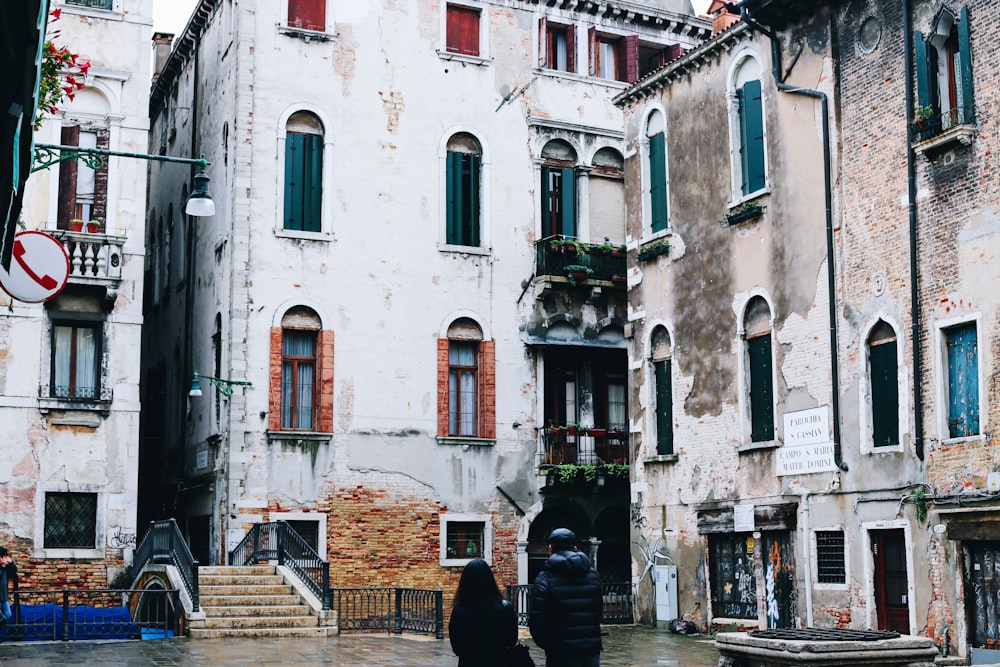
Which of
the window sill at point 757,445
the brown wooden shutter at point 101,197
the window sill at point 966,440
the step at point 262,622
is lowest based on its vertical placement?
the step at point 262,622

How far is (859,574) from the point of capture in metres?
21.0

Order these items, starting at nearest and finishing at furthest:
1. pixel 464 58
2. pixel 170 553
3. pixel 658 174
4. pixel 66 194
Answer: pixel 170 553
pixel 658 174
pixel 66 194
pixel 464 58

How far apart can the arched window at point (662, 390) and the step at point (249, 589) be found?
25.4 feet

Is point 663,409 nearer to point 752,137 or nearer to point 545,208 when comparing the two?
point 752,137

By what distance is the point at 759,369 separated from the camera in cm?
2386

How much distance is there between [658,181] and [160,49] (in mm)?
17471

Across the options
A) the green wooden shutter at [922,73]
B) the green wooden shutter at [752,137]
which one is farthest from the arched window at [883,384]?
the green wooden shutter at [752,137]

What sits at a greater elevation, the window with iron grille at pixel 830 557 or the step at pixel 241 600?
the window with iron grille at pixel 830 557

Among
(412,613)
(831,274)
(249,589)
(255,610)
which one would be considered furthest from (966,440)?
(249,589)

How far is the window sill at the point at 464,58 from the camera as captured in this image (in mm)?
30641

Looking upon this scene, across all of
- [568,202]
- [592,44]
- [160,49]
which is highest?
[160,49]

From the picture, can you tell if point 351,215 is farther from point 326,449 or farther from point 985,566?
point 985,566

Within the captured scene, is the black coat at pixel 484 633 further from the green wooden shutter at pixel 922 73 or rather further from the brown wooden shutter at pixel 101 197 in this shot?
the brown wooden shutter at pixel 101 197

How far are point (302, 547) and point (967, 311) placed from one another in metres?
12.4
